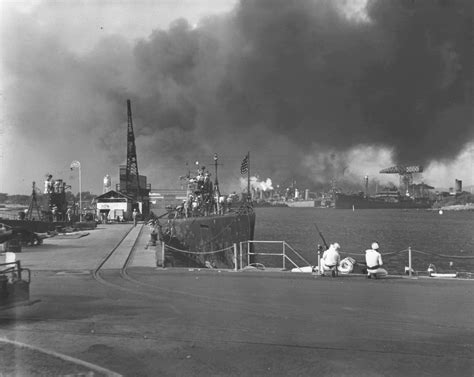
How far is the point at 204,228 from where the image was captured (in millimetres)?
43500

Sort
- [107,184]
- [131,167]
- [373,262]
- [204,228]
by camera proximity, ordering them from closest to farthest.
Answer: [373,262]
[204,228]
[107,184]
[131,167]

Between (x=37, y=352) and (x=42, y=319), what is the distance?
2.40 meters

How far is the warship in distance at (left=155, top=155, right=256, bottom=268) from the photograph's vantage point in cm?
3791

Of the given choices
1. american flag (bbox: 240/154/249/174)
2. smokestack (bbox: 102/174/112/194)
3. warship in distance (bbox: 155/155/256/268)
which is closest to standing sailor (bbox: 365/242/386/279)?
warship in distance (bbox: 155/155/256/268)

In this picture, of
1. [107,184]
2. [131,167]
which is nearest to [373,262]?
[107,184]

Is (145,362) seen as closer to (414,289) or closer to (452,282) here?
(414,289)

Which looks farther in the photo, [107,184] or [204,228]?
[107,184]

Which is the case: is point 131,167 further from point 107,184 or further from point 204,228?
point 204,228

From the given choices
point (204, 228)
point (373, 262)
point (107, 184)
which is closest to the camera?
point (373, 262)

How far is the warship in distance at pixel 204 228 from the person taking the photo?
124ft

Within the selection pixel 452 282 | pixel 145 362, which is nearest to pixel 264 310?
pixel 145 362

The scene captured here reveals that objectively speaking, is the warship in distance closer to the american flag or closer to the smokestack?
the american flag

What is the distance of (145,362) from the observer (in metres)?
6.64

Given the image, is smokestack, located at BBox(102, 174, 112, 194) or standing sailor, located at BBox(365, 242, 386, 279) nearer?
standing sailor, located at BBox(365, 242, 386, 279)
